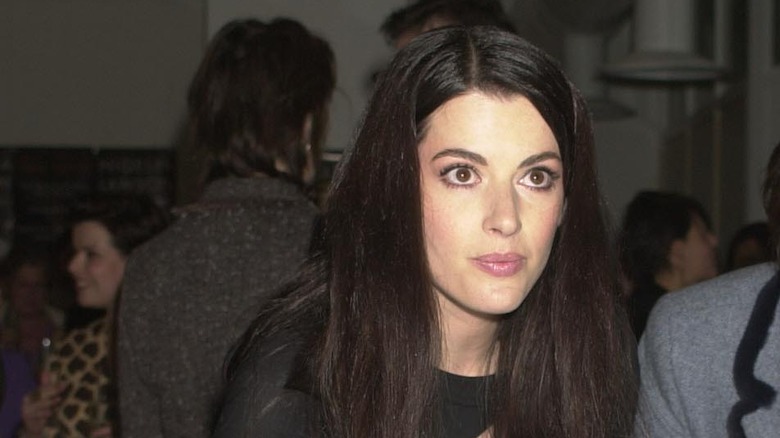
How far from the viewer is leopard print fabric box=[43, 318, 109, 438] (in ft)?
10.0

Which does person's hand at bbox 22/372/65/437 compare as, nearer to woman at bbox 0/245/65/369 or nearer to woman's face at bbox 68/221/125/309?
woman's face at bbox 68/221/125/309

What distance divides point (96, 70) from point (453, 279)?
7.35 m

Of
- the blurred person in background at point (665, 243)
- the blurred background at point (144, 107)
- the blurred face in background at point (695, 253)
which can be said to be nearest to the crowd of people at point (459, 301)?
the blurred person in background at point (665, 243)

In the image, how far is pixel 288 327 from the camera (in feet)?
5.18

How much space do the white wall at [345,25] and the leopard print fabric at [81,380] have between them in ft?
10.7

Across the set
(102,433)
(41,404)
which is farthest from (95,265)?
(102,433)

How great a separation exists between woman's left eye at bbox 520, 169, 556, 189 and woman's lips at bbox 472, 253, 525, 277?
3.7 inches

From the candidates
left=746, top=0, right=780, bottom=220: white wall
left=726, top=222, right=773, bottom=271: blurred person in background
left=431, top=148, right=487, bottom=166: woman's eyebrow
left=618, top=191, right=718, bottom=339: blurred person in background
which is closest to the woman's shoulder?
left=431, top=148, right=487, bottom=166: woman's eyebrow

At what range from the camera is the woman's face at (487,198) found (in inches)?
58.4

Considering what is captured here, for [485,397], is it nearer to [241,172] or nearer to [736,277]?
[736,277]

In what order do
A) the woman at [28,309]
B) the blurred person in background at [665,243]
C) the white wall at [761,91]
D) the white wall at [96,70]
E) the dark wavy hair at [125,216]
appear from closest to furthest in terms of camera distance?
the dark wavy hair at [125,216], the blurred person in background at [665,243], the woman at [28,309], the white wall at [761,91], the white wall at [96,70]

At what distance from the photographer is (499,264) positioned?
4.89 ft

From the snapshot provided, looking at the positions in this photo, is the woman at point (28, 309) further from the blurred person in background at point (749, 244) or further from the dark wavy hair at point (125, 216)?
the blurred person in background at point (749, 244)

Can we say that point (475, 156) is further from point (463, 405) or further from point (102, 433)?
point (102, 433)
